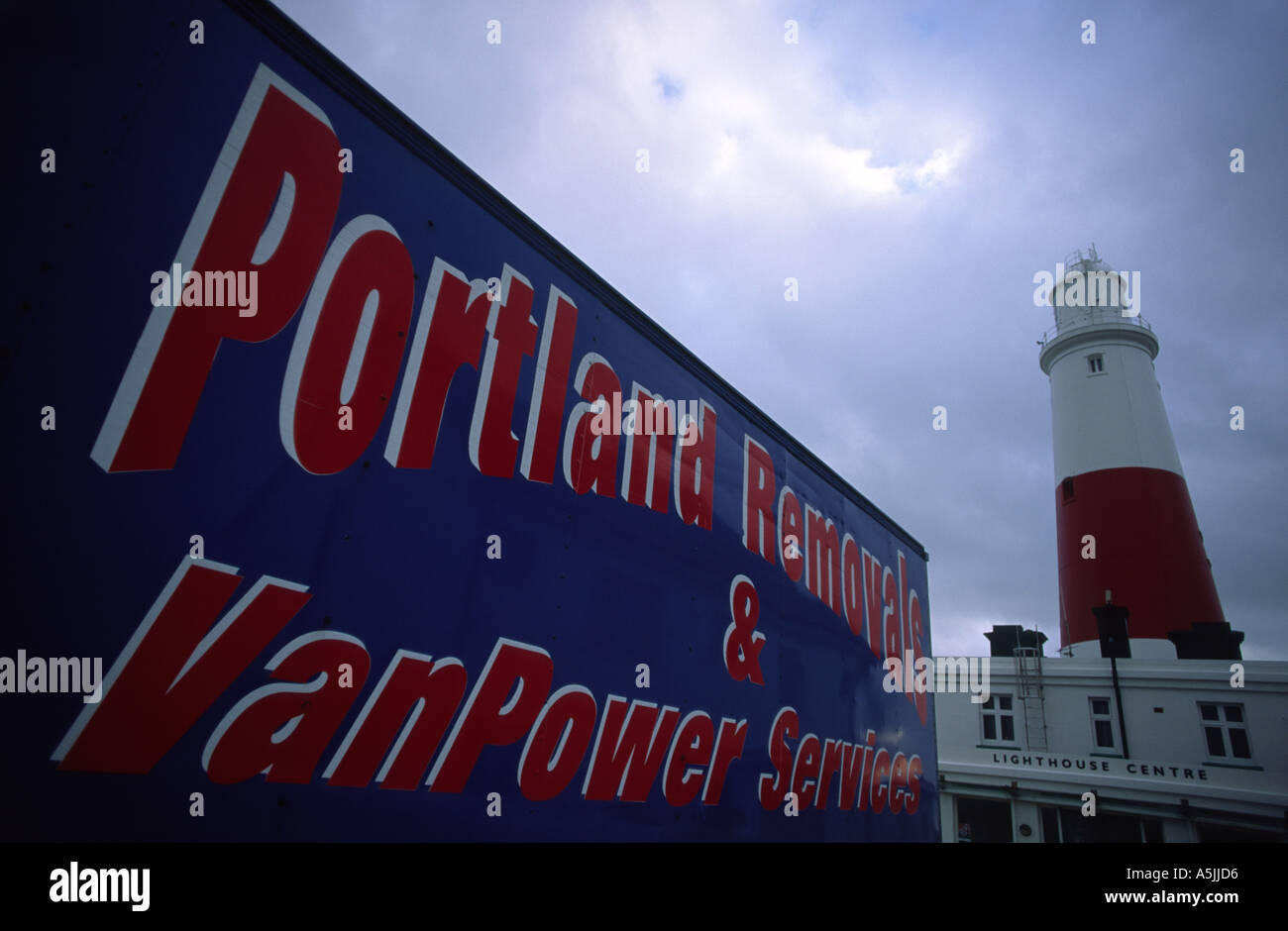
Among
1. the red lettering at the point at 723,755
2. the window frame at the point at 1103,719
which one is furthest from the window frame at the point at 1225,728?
the red lettering at the point at 723,755

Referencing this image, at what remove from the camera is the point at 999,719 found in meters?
17.5

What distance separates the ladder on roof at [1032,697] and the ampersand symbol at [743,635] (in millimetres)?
17015

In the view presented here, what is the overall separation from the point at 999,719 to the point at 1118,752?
265 cm

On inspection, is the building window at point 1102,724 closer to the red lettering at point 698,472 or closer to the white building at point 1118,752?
the white building at point 1118,752

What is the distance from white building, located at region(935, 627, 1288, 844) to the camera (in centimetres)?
1367

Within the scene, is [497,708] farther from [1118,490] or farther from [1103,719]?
[1118,490]

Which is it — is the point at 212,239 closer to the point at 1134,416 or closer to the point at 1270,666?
the point at 1270,666

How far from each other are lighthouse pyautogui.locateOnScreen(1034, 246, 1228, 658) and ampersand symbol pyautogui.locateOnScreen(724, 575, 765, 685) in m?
17.9

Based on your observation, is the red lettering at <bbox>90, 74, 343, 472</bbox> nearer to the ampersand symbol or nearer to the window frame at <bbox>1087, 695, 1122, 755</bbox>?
the ampersand symbol

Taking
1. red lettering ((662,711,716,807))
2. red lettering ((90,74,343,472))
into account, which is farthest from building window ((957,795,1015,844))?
red lettering ((90,74,343,472))

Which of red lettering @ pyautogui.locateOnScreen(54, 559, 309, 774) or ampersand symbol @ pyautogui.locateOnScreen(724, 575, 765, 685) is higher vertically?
ampersand symbol @ pyautogui.locateOnScreen(724, 575, 765, 685)

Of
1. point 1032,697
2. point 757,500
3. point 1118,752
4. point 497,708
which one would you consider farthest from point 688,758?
point 1032,697
